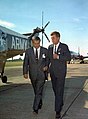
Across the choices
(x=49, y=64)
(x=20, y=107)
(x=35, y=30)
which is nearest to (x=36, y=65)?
(x=49, y=64)

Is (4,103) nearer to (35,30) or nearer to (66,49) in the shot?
(66,49)

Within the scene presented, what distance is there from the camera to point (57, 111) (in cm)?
703

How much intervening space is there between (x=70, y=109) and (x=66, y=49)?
6.07ft

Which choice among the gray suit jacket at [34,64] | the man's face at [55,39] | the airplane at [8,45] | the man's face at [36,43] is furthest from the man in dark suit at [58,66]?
the airplane at [8,45]

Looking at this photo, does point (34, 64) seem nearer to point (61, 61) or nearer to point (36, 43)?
point (36, 43)

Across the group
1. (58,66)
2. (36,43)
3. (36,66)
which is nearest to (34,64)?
(36,66)

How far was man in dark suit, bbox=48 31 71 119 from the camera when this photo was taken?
23.3 feet

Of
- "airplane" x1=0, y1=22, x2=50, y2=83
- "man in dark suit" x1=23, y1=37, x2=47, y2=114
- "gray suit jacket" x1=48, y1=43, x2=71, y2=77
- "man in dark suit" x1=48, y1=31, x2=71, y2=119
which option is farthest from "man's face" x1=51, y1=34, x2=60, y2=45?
"airplane" x1=0, y1=22, x2=50, y2=83

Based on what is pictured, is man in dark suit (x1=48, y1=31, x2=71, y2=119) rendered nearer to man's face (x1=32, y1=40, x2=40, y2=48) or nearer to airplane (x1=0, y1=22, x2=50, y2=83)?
man's face (x1=32, y1=40, x2=40, y2=48)

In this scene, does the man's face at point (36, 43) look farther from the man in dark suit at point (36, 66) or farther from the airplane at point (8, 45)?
the airplane at point (8, 45)

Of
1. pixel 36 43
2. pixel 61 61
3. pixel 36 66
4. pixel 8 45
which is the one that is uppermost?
pixel 8 45

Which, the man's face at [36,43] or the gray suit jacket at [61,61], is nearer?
the gray suit jacket at [61,61]

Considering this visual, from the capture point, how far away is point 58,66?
7.11 metres

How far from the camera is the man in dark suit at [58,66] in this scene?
7094 millimetres
